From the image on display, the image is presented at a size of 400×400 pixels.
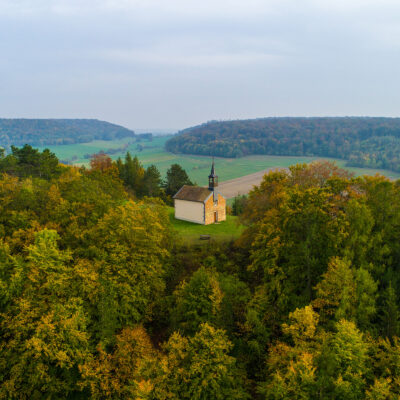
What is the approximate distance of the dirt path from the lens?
103m

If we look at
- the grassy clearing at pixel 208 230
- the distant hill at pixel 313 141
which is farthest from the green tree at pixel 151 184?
the distant hill at pixel 313 141

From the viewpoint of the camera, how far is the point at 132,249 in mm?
32844

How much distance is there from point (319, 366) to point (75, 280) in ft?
67.1

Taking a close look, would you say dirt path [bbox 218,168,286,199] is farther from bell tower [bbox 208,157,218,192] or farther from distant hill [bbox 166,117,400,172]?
bell tower [bbox 208,157,218,192]

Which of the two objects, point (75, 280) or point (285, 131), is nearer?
point (75, 280)

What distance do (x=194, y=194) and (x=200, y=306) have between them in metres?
28.8

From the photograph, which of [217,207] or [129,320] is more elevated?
[217,207]

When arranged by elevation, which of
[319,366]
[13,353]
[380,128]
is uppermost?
[380,128]

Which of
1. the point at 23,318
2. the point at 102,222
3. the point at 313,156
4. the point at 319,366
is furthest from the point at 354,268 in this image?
the point at 313,156

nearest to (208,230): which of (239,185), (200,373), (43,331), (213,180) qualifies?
(213,180)

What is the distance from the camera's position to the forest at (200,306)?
2188 cm

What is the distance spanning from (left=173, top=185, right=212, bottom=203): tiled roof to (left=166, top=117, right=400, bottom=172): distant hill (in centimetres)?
8177

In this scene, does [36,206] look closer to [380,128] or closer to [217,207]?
[217,207]

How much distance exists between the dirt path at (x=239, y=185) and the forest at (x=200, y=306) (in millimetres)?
65924
